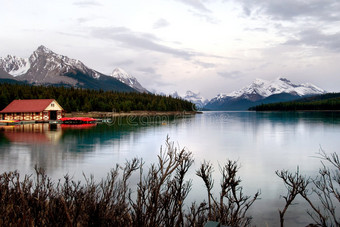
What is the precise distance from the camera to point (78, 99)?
124m

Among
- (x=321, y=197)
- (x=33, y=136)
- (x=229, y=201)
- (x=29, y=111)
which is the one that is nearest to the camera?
(x=229, y=201)

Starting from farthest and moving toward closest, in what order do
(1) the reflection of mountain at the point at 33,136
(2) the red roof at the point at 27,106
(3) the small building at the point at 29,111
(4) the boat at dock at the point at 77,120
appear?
(4) the boat at dock at the point at 77,120 → (3) the small building at the point at 29,111 → (2) the red roof at the point at 27,106 → (1) the reflection of mountain at the point at 33,136

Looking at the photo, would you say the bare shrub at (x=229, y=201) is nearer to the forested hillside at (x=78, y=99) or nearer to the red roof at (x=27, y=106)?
the red roof at (x=27, y=106)

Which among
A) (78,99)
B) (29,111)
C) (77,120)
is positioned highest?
(78,99)

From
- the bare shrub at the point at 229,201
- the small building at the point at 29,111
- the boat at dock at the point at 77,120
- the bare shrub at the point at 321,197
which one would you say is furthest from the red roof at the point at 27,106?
the bare shrub at the point at 229,201

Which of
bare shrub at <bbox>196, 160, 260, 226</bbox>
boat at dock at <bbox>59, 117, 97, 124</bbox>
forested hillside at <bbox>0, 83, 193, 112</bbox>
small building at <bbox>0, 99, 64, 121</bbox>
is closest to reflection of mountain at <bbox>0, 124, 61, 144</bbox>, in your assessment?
boat at dock at <bbox>59, 117, 97, 124</bbox>

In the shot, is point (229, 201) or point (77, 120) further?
point (77, 120)

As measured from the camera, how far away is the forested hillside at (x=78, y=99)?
108000mm

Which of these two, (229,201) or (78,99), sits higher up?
(78,99)

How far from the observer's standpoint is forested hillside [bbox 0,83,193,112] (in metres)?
108

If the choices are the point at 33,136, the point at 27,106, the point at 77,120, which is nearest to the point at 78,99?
the point at 27,106

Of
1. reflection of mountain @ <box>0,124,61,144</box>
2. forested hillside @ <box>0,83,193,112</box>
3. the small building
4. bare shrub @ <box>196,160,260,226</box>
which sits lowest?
reflection of mountain @ <box>0,124,61,144</box>

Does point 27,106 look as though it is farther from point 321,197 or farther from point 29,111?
point 321,197

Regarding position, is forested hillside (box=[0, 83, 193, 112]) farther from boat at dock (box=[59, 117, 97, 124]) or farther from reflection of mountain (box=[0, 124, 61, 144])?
reflection of mountain (box=[0, 124, 61, 144])
